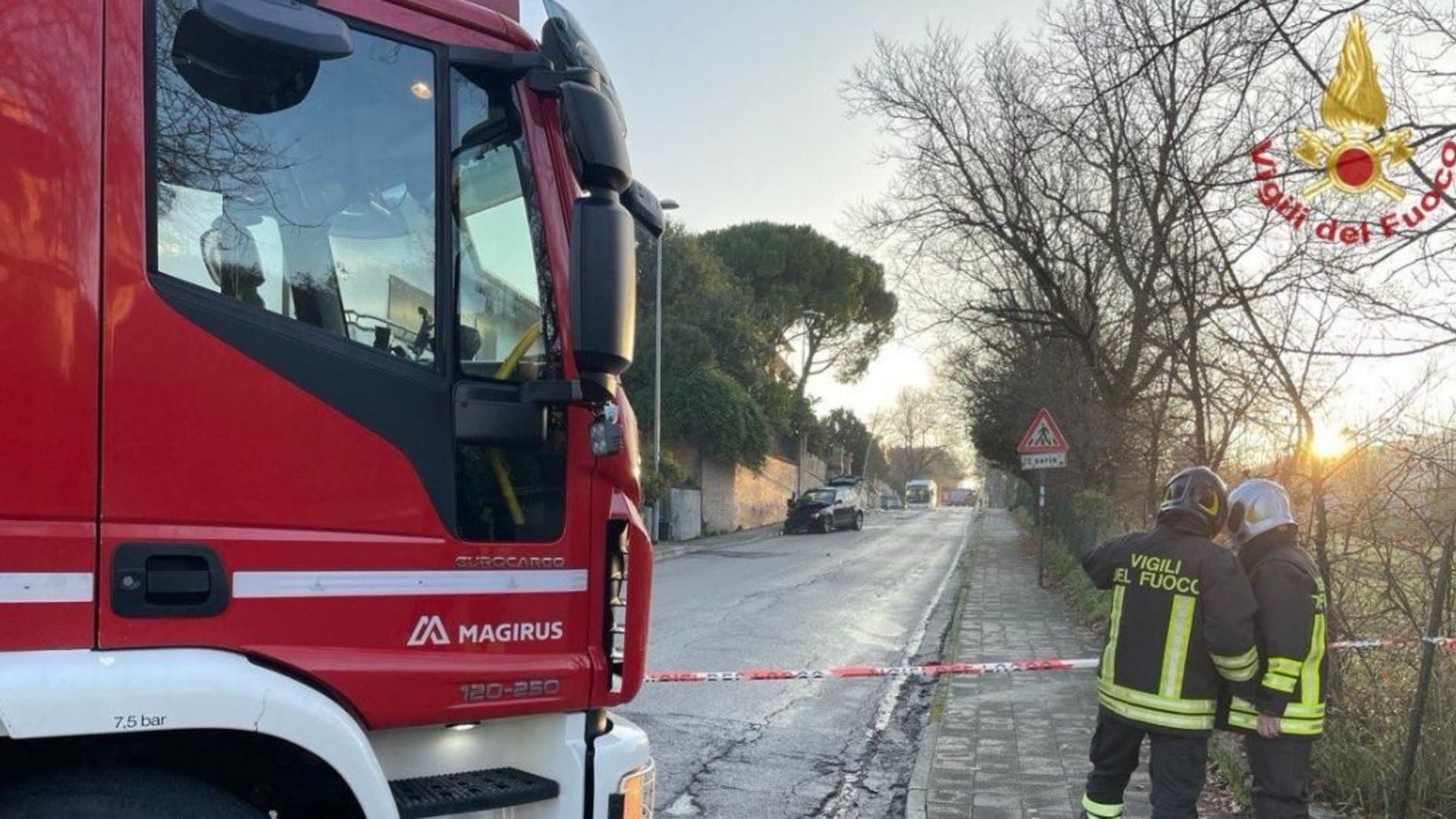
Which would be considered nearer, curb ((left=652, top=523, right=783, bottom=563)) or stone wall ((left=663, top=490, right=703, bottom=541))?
curb ((left=652, top=523, right=783, bottom=563))

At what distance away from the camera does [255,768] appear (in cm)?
262

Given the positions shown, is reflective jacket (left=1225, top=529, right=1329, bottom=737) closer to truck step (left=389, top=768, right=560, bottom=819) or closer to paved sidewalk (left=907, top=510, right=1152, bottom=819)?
paved sidewalk (left=907, top=510, right=1152, bottom=819)

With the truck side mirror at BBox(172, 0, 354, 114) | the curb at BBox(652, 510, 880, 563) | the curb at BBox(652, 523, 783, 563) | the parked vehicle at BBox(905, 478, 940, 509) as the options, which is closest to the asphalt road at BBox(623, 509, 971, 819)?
the truck side mirror at BBox(172, 0, 354, 114)

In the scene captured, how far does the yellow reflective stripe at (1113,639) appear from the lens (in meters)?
4.18

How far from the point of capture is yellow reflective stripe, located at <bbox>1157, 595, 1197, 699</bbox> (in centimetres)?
398

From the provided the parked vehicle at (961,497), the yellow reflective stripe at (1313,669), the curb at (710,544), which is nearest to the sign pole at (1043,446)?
the curb at (710,544)

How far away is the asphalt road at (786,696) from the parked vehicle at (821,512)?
1559 cm

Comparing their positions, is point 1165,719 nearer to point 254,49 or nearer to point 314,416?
point 314,416

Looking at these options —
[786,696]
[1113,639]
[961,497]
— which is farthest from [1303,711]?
[961,497]

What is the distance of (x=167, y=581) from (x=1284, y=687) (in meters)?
3.65

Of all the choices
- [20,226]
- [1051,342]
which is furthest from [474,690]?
[1051,342]

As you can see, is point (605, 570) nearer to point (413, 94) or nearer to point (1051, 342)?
point (413, 94)

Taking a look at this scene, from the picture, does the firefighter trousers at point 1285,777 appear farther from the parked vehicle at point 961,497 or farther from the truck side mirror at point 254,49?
the parked vehicle at point 961,497

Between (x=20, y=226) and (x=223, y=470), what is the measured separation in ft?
2.12
